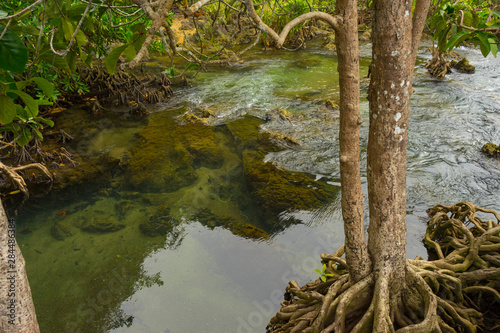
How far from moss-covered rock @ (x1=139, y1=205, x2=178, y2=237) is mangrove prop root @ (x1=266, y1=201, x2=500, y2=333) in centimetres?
200

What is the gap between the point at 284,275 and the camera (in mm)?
3725

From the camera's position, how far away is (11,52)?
1.40 meters

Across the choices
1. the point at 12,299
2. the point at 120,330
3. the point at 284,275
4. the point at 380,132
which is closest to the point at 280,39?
the point at 380,132

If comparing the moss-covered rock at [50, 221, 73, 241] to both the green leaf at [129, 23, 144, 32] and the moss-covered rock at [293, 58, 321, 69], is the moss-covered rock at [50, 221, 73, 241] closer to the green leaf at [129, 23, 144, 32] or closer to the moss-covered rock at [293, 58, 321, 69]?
the green leaf at [129, 23, 144, 32]

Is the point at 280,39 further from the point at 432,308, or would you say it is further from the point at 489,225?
the point at 489,225

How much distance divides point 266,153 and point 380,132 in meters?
4.00

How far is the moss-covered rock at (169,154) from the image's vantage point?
17.9 feet

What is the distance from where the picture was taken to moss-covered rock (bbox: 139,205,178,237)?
14.6 feet

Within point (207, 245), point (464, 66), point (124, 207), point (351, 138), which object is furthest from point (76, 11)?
point (464, 66)

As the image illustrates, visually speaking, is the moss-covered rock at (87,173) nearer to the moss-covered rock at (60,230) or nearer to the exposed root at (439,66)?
the moss-covered rock at (60,230)

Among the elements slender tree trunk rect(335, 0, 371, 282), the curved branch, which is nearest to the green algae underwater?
slender tree trunk rect(335, 0, 371, 282)

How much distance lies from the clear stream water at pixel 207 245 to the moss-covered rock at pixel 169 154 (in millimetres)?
286

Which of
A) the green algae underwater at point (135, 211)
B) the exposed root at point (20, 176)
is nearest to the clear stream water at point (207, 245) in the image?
the green algae underwater at point (135, 211)

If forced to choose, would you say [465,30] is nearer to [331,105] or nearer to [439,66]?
[331,105]
